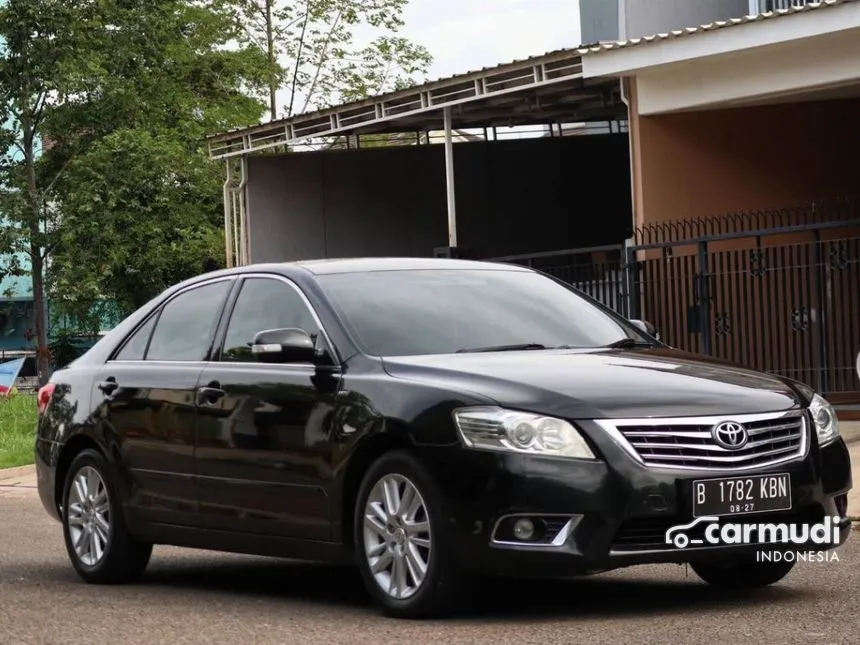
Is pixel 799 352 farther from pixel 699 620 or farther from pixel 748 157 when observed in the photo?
pixel 699 620

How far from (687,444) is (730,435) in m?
0.19

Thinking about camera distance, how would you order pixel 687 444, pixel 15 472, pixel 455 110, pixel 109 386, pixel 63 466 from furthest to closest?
pixel 455 110, pixel 15 472, pixel 63 466, pixel 109 386, pixel 687 444

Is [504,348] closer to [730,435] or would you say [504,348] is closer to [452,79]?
[730,435]

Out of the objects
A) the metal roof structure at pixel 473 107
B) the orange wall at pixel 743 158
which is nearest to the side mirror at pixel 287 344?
the metal roof structure at pixel 473 107

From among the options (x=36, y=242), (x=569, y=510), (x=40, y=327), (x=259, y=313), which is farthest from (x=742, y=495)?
(x=36, y=242)

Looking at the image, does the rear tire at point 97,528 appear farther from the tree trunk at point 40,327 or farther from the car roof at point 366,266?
the tree trunk at point 40,327

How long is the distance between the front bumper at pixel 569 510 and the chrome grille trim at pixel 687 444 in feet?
0.15

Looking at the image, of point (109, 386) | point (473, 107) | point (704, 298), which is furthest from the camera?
point (473, 107)

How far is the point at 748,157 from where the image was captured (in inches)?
854

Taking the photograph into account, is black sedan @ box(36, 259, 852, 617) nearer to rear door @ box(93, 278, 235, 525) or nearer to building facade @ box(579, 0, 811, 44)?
rear door @ box(93, 278, 235, 525)

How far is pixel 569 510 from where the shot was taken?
22.6 ft

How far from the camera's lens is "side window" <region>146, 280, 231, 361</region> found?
8.95m

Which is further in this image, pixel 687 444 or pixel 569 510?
pixel 687 444

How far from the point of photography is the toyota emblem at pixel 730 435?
701cm
